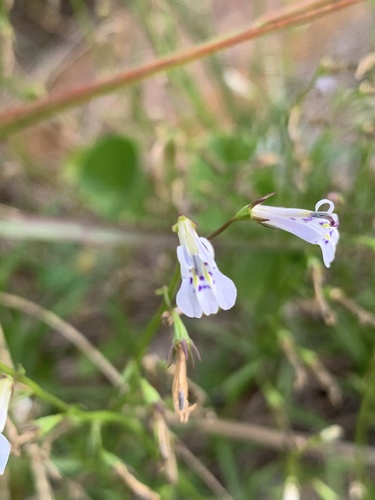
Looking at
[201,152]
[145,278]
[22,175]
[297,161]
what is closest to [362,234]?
[297,161]

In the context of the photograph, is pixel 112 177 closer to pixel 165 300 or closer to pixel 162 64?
pixel 162 64

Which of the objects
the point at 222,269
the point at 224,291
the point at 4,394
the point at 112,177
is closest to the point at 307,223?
the point at 224,291

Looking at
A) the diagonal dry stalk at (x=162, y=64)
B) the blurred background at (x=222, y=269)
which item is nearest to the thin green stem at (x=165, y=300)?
the blurred background at (x=222, y=269)

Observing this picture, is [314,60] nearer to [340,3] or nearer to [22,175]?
[22,175]

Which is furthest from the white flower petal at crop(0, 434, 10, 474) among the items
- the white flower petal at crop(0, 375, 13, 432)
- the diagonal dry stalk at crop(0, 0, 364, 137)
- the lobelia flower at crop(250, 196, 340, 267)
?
the diagonal dry stalk at crop(0, 0, 364, 137)

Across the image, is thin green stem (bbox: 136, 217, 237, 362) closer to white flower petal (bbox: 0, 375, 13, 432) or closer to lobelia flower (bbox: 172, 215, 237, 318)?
lobelia flower (bbox: 172, 215, 237, 318)
